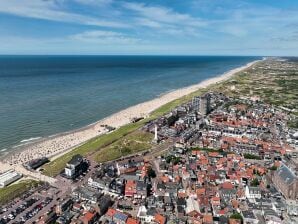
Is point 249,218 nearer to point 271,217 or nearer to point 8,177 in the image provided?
point 271,217

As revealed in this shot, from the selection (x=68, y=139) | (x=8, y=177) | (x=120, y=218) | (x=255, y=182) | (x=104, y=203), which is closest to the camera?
(x=120, y=218)

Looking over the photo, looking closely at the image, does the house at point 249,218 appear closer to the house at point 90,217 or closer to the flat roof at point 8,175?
the house at point 90,217

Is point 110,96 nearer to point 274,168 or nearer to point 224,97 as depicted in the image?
point 224,97

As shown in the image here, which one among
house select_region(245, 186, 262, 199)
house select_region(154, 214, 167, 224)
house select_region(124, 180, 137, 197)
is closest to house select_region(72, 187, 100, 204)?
house select_region(124, 180, 137, 197)

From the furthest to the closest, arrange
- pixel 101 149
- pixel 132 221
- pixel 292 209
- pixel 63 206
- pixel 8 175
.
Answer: pixel 101 149 → pixel 8 175 → pixel 63 206 → pixel 292 209 → pixel 132 221

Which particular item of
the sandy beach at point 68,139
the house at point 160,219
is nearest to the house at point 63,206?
the house at point 160,219

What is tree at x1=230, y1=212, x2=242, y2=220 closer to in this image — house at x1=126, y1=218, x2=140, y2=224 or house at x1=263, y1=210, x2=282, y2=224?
house at x1=263, y1=210, x2=282, y2=224

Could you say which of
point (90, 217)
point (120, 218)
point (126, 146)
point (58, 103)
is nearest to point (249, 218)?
point (120, 218)

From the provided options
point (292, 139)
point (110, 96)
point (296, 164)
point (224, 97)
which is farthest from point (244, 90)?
point (296, 164)
